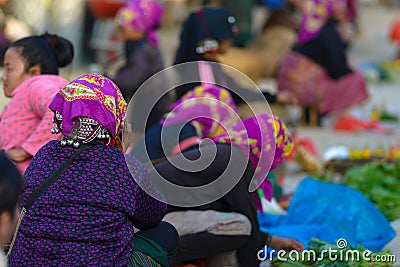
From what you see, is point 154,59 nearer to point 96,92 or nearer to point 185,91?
point 185,91

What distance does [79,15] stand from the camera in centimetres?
1027

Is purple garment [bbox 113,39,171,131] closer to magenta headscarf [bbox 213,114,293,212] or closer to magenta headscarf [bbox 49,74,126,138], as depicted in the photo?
magenta headscarf [bbox 213,114,293,212]

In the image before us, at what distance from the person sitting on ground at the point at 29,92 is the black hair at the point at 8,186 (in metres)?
1.30

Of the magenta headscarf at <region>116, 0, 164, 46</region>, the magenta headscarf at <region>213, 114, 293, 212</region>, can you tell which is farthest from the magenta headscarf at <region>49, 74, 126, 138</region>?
the magenta headscarf at <region>116, 0, 164, 46</region>

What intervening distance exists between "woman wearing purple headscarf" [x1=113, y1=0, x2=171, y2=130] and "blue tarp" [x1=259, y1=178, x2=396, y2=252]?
2.03 m

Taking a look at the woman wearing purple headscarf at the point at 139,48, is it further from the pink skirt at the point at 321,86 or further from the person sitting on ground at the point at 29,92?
the person sitting on ground at the point at 29,92

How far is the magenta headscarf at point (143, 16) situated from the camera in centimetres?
752

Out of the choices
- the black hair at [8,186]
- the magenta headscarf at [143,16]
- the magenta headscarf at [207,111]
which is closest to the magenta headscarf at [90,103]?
the black hair at [8,186]

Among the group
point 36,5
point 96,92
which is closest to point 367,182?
point 96,92

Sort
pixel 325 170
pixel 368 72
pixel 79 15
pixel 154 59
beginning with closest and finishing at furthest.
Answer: pixel 325 170
pixel 154 59
pixel 79 15
pixel 368 72

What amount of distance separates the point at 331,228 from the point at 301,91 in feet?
13.9

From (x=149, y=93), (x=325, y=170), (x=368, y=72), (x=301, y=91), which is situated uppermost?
(x=149, y=93)

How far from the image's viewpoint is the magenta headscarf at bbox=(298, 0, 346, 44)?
927cm

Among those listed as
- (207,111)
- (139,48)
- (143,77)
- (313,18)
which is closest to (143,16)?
(139,48)
